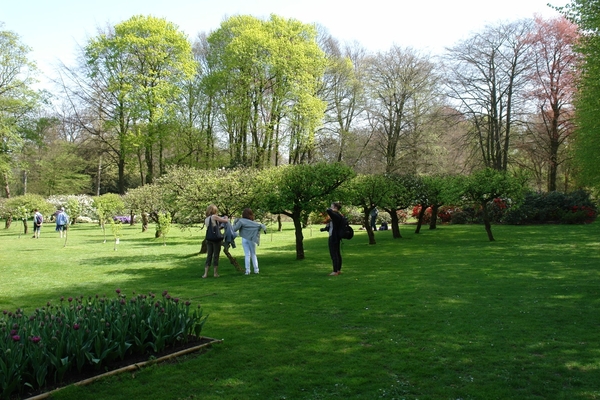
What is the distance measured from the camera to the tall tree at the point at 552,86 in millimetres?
32125

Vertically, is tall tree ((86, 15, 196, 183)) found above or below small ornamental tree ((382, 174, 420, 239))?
above

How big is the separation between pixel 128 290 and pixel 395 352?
21.4ft

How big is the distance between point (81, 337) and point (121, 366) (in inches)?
22.7

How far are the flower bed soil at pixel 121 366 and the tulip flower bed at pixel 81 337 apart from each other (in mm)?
45

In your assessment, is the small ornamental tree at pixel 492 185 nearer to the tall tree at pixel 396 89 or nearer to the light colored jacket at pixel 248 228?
the light colored jacket at pixel 248 228

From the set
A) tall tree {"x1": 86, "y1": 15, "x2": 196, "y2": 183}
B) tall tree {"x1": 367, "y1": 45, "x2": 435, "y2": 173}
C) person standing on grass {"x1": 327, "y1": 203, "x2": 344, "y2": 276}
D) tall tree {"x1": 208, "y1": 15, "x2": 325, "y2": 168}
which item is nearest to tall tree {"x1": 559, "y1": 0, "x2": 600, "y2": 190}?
person standing on grass {"x1": 327, "y1": 203, "x2": 344, "y2": 276}

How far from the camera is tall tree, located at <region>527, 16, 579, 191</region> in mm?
32125

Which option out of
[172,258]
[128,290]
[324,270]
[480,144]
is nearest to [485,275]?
[324,270]

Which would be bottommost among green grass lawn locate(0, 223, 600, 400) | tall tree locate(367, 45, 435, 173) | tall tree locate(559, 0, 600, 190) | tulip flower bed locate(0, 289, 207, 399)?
green grass lawn locate(0, 223, 600, 400)

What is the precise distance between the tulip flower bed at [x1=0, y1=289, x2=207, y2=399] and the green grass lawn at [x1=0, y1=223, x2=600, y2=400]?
30 centimetres

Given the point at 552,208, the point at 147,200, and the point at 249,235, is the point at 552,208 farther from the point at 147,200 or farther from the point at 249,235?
the point at 147,200

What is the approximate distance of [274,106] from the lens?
37.2 meters

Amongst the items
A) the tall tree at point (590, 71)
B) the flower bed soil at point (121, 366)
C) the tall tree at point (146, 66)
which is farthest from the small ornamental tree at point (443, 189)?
the tall tree at point (146, 66)

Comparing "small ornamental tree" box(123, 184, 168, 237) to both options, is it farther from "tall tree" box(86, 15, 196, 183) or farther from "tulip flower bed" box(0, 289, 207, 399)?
"tulip flower bed" box(0, 289, 207, 399)
